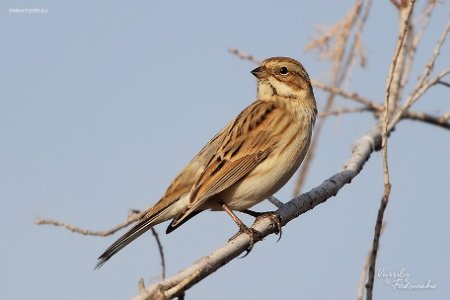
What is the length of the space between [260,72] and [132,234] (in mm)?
1894

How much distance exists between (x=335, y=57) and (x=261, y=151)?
91cm

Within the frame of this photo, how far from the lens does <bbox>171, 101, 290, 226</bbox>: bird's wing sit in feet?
19.6

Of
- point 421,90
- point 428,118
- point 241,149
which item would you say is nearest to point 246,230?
point 241,149

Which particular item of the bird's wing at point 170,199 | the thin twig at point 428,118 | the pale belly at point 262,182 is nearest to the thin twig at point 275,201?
the pale belly at point 262,182

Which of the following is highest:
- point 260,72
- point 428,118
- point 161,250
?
point 428,118

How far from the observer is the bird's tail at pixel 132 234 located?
218 inches

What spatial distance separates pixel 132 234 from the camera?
5.67 metres

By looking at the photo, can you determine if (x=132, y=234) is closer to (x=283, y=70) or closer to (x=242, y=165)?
(x=242, y=165)

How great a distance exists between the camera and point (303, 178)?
21.3ft

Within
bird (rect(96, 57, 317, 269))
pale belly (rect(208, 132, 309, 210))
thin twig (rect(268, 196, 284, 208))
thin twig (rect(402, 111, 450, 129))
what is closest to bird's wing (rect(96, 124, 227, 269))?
bird (rect(96, 57, 317, 269))

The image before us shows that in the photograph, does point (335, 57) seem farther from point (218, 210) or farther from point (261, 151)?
point (218, 210)

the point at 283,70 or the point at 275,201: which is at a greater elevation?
the point at 283,70

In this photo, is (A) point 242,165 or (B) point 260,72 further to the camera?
(B) point 260,72

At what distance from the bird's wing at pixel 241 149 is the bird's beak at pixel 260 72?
0.72 feet
